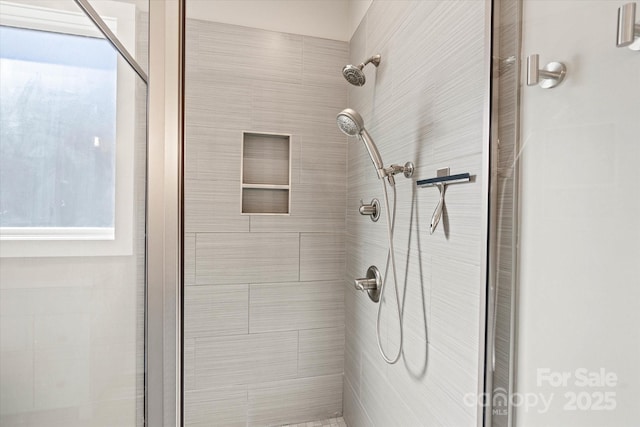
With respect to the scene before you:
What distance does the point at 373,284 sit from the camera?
4.32 feet

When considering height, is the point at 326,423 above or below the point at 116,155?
below

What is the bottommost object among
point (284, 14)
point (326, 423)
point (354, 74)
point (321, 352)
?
point (326, 423)

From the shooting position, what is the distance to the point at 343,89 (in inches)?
65.6

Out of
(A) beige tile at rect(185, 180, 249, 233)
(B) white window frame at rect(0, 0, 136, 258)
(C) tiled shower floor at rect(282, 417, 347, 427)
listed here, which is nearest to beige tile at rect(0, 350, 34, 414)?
(B) white window frame at rect(0, 0, 136, 258)

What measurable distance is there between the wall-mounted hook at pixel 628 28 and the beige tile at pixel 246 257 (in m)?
1.33

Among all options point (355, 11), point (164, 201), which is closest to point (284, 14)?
point (355, 11)

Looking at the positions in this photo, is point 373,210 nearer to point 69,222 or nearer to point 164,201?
point 164,201

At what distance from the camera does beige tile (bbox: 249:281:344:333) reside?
Result: 5.16ft

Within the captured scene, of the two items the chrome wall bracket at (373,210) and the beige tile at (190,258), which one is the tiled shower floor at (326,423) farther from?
the chrome wall bracket at (373,210)

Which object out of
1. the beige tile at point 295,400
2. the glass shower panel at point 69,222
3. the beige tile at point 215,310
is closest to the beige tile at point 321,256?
the beige tile at point 215,310

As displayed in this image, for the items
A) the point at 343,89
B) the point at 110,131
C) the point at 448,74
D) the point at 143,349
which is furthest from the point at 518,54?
the point at 343,89

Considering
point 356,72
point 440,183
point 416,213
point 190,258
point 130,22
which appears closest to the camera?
point 130,22

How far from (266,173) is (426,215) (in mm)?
890

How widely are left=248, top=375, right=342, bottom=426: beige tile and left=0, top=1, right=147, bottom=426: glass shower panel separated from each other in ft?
3.22
